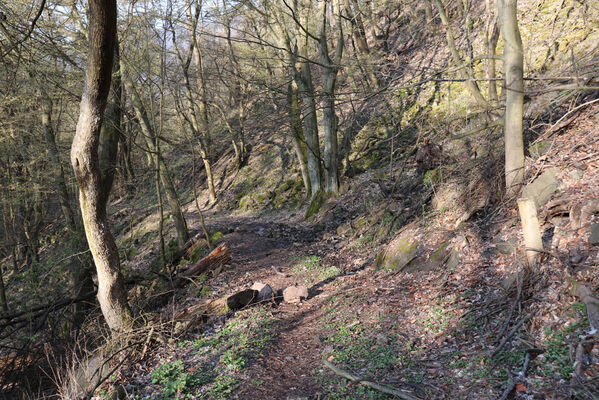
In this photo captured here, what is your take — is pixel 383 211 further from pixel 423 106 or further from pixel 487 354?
pixel 423 106

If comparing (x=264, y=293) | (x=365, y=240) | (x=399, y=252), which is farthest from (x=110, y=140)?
(x=399, y=252)

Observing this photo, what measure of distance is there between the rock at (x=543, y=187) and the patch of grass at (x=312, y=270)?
368cm

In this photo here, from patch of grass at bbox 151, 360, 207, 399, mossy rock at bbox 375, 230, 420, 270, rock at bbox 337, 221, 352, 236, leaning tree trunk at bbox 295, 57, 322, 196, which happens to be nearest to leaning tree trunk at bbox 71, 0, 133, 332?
patch of grass at bbox 151, 360, 207, 399

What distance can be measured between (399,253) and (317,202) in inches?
242

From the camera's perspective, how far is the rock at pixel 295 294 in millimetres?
6461

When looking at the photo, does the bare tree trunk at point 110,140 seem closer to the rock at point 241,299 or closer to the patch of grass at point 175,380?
the rock at point 241,299

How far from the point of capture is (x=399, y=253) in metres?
6.82

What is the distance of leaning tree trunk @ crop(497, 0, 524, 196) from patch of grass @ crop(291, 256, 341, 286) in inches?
147

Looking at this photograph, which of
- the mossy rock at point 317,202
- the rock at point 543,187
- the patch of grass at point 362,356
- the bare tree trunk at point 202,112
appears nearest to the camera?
the patch of grass at point 362,356

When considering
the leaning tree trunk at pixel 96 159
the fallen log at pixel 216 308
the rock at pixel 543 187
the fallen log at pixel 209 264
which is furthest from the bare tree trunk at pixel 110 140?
the rock at pixel 543 187

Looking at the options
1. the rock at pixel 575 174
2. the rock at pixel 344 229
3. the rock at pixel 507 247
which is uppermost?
the rock at pixel 575 174

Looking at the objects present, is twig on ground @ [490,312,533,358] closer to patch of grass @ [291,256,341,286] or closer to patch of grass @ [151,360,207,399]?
patch of grass @ [151,360,207,399]

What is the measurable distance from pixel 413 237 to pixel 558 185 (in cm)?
249

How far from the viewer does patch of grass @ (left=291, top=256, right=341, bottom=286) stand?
7336 millimetres
